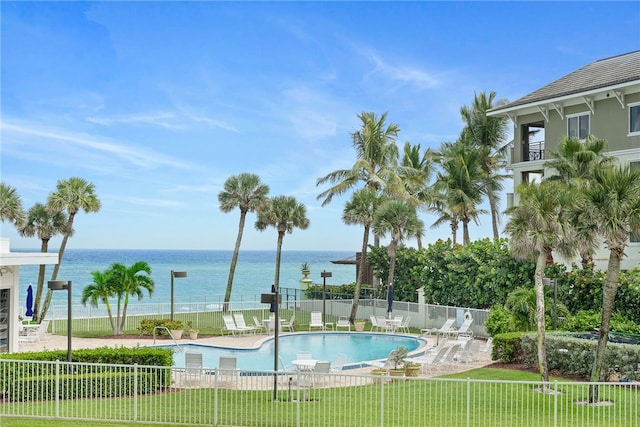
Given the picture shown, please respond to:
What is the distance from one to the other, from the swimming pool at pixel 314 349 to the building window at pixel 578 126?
39.3 ft

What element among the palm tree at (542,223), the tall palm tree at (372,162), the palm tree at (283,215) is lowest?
the palm tree at (542,223)

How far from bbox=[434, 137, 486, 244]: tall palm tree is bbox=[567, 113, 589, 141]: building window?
10391 mm

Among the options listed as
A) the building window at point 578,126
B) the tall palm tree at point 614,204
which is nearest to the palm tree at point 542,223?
the tall palm tree at point 614,204

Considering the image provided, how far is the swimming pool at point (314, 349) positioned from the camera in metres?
25.0

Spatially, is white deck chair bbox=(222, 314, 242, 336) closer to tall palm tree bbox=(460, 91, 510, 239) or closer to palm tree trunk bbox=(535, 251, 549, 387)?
palm tree trunk bbox=(535, 251, 549, 387)

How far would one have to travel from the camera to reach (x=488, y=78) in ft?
177

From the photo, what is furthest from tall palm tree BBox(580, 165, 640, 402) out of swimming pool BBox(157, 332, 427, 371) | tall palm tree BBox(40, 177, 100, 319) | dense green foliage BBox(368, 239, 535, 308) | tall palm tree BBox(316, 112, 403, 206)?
tall palm tree BBox(40, 177, 100, 319)

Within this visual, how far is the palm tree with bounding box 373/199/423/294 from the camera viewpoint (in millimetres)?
33562

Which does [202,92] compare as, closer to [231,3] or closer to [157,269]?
[231,3]

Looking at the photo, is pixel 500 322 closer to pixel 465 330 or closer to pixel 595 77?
pixel 465 330

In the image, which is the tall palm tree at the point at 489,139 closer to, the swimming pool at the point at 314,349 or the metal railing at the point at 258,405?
the swimming pool at the point at 314,349

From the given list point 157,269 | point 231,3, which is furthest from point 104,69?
point 157,269

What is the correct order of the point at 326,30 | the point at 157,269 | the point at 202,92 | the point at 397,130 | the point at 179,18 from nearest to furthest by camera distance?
the point at 179,18 → the point at 326,30 → the point at 397,130 → the point at 202,92 → the point at 157,269

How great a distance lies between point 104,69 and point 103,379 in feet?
171
